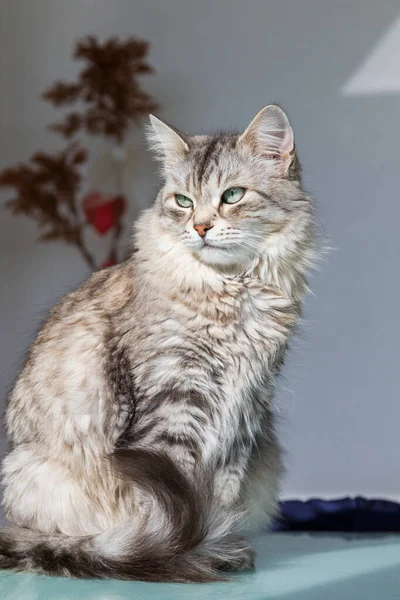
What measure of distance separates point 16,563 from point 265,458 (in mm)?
674

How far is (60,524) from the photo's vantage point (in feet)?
5.93

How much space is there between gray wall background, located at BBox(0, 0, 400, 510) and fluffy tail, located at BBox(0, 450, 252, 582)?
6.43ft

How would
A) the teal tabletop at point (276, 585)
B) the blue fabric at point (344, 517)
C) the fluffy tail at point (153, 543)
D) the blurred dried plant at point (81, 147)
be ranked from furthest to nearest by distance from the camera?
the blurred dried plant at point (81, 147), the blue fabric at point (344, 517), the fluffy tail at point (153, 543), the teal tabletop at point (276, 585)

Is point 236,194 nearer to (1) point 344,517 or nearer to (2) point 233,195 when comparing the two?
(2) point 233,195

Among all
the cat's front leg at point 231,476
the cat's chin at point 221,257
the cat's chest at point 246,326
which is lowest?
the cat's front leg at point 231,476

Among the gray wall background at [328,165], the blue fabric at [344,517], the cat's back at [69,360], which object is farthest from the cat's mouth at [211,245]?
the gray wall background at [328,165]

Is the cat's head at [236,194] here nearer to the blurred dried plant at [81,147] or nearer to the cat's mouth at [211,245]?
the cat's mouth at [211,245]

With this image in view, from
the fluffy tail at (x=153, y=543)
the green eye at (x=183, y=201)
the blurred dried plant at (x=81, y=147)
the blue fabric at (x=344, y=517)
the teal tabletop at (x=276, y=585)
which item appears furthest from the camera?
the blurred dried plant at (x=81, y=147)

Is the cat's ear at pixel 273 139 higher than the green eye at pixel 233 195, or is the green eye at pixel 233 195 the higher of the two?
the cat's ear at pixel 273 139

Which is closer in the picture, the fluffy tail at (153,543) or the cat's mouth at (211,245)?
the fluffy tail at (153,543)

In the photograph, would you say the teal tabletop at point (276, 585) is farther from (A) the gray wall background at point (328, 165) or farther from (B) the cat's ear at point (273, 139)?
(A) the gray wall background at point (328, 165)

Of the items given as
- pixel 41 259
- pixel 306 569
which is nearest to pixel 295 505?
pixel 306 569

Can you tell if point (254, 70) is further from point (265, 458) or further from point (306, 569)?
point (306, 569)

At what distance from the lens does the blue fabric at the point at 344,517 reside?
2518 millimetres
